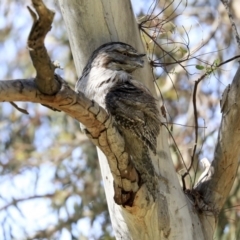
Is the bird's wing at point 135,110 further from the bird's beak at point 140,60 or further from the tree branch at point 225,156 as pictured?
the tree branch at point 225,156

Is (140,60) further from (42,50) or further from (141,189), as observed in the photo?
(42,50)

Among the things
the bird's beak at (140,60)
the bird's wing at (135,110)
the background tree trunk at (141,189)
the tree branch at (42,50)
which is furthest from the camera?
the bird's beak at (140,60)

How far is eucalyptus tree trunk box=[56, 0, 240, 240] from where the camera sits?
2.98m

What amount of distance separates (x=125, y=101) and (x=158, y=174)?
0.44m

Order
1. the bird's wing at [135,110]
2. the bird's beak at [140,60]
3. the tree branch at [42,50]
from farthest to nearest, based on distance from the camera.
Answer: the bird's beak at [140,60]
the bird's wing at [135,110]
the tree branch at [42,50]

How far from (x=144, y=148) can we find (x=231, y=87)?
566mm

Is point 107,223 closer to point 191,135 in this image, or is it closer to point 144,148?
point 191,135

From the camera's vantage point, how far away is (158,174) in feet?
10.0

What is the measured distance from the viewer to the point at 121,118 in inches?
109

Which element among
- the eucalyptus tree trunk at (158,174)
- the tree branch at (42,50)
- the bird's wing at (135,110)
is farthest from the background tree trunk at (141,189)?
Result: the tree branch at (42,50)

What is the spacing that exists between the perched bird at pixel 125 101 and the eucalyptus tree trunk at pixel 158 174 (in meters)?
0.13

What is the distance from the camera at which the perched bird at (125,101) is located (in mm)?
2783

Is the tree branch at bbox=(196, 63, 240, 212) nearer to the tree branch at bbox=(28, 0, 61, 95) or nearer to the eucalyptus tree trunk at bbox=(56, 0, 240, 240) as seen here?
the eucalyptus tree trunk at bbox=(56, 0, 240, 240)

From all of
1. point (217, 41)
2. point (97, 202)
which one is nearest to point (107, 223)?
point (97, 202)
